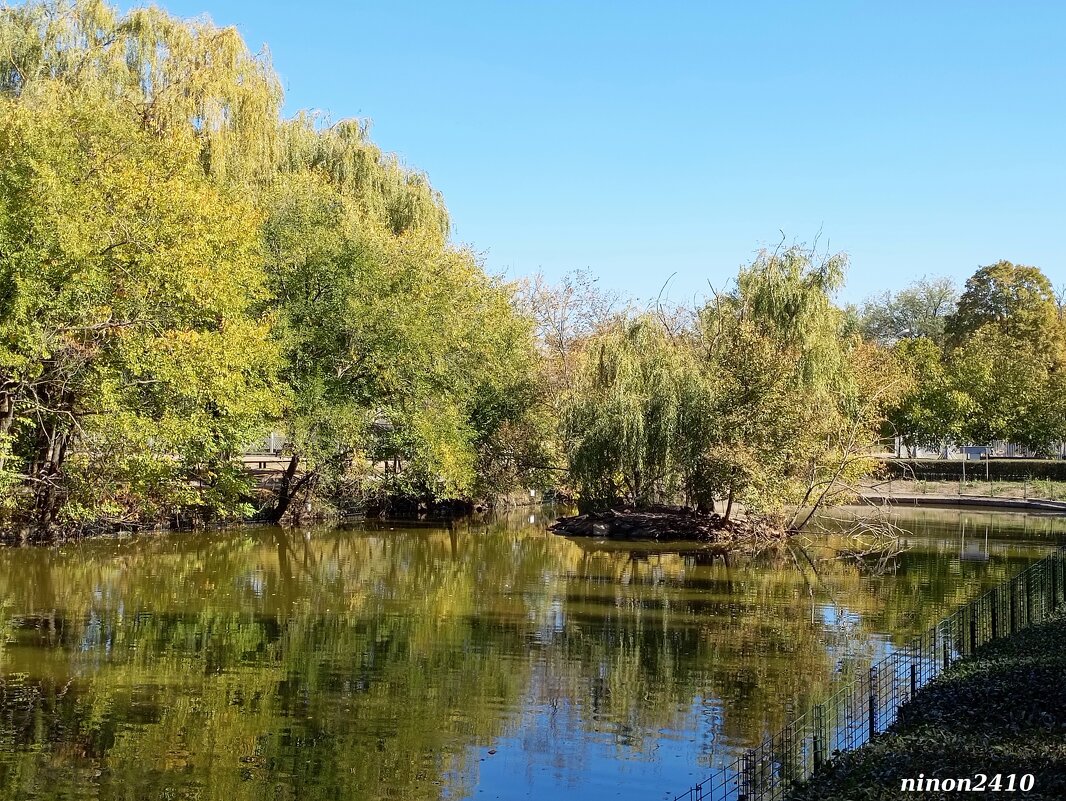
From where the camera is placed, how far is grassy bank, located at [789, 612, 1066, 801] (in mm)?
8617

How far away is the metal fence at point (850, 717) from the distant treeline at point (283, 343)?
45.7 feet

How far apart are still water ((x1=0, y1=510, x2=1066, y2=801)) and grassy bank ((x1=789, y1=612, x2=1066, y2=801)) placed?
227 cm

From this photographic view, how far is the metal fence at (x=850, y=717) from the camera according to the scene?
10.5 meters

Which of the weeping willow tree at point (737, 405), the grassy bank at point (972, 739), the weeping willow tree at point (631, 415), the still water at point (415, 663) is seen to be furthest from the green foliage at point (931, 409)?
the grassy bank at point (972, 739)

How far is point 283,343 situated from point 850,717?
2469cm

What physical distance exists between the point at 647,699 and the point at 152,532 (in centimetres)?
2300

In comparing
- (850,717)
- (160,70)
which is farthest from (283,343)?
(850,717)

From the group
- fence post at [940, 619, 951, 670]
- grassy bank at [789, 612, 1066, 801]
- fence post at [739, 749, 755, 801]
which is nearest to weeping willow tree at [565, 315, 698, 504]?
fence post at [940, 619, 951, 670]

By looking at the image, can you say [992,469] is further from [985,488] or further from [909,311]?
[909,311]

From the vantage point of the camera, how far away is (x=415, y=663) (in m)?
16.3

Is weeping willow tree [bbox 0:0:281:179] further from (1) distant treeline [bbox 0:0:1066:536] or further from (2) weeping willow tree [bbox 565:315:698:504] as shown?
(2) weeping willow tree [bbox 565:315:698:504]

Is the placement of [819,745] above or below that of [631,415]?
below

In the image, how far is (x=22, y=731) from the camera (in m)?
12.1

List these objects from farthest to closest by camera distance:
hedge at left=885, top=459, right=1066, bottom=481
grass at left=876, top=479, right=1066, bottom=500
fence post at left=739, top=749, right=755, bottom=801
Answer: hedge at left=885, top=459, right=1066, bottom=481, grass at left=876, top=479, right=1066, bottom=500, fence post at left=739, top=749, right=755, bottom=801
